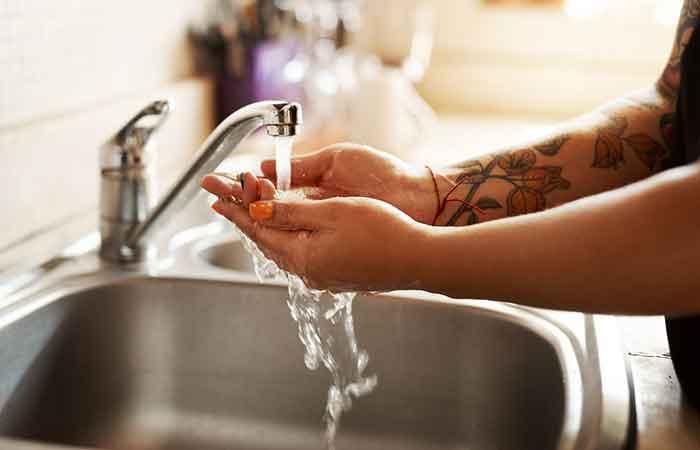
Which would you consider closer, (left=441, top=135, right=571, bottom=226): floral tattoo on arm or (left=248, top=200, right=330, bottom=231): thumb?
(left=248, top=200, right=330, bottom=231): thumb

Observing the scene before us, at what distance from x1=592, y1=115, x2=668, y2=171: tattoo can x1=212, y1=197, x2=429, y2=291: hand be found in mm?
365

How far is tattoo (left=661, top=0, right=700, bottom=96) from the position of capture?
0.92m

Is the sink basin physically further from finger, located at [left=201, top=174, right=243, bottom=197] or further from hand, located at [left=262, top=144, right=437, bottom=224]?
finger, located at [left=201, top=174, right=243, bottom=197]

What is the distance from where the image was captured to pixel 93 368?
1109mm

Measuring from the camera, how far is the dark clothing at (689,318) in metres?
0.80

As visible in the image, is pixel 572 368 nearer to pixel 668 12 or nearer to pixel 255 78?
pixel 255 78

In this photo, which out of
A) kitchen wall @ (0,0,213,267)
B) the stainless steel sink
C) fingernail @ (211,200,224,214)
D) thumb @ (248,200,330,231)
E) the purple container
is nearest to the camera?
thumb @ (248,200,330,231)

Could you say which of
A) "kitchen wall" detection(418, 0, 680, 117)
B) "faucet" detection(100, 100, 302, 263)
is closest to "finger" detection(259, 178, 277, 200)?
"faucet" detection(100, 100, 302, 263)

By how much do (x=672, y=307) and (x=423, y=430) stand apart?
0.47 m

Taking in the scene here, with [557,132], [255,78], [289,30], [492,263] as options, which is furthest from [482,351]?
[289,30]

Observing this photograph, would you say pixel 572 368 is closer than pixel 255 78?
Yes

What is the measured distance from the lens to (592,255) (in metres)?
0.67

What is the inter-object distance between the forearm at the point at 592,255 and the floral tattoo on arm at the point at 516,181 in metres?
0.33

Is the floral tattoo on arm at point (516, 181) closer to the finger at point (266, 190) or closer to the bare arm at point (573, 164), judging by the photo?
the bare arm at point (573, 164)
